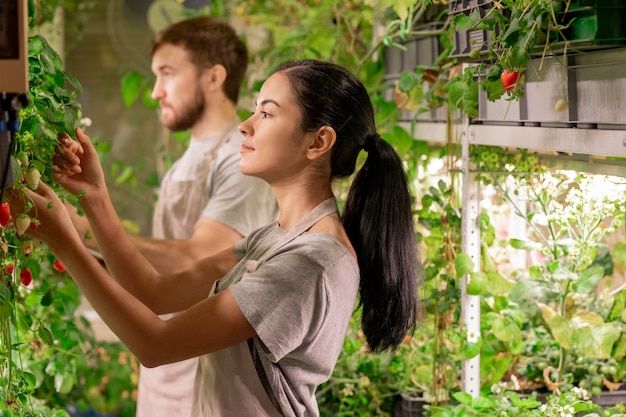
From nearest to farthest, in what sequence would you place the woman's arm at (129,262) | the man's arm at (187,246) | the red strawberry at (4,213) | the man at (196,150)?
1. the red strawberry at (4,213)
2. the woman's arm at (129,262)
3. the man's arm at (187,246)
4. the man at (196,150)

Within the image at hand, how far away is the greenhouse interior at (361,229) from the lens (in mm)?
1366

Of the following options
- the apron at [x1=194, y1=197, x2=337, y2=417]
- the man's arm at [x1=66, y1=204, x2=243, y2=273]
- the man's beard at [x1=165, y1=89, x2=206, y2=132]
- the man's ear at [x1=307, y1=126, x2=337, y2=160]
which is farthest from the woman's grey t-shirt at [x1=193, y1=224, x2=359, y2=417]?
the man's beard at [x1=165, y1=89, x2=206, y2=132]

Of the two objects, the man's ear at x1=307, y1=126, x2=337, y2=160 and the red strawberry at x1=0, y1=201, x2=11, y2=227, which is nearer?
the red strawberry at x1=0, y1=201, x2=11, y2=227

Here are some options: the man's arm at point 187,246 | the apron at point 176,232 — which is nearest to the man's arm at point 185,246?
the man's arm at point 187,246

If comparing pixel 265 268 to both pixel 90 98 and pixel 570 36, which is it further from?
pixel 90 98

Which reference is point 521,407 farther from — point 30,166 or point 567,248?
point 30,166

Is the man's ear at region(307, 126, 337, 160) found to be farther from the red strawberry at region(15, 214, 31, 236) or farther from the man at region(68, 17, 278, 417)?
the man at region(68, 17, 278, 417)

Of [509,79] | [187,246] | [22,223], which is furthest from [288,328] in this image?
[187,246]

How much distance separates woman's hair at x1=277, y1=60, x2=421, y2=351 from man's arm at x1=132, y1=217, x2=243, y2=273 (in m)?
0.71

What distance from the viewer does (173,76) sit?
250 centimetres

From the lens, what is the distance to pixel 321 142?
4.93ft

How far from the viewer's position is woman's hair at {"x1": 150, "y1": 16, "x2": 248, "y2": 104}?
2.49 m

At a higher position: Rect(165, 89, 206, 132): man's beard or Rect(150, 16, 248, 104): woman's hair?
Rect(150, 16, 248, 104): woman's hair

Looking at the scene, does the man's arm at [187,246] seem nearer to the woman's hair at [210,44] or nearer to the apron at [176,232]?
the apron at [176,232]
